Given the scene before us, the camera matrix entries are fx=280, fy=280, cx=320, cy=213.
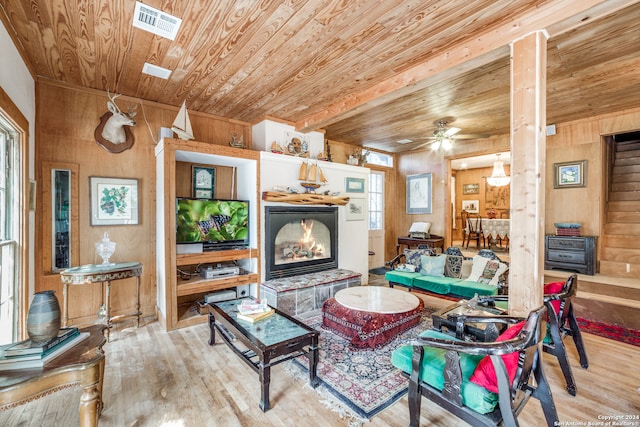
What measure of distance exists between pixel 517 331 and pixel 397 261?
11.9 feet

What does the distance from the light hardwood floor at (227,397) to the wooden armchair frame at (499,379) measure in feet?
1.21

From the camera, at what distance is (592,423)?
1.75 meters

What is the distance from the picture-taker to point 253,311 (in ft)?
7.88

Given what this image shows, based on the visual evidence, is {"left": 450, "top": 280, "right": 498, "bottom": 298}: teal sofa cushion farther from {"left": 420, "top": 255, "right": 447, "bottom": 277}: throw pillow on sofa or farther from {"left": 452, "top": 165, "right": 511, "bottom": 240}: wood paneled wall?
{"left": 452, "top": 165, "right": 511, "bottom": 240}: wood paneled wall

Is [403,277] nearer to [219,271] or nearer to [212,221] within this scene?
[219,271]

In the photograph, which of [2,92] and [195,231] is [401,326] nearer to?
[195,231]

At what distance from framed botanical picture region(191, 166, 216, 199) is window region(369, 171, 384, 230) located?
11.9 ft

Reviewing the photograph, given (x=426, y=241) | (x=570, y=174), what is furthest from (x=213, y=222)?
(x=570, y=174)

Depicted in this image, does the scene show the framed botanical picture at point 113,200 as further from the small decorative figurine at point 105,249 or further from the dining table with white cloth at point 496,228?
the dining table with white cloth at point 496,228

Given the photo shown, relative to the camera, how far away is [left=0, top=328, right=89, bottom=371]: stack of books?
1.33 m

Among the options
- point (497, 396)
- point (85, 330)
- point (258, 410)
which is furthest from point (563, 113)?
point (85, 330)

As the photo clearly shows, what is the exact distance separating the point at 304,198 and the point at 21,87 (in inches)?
122

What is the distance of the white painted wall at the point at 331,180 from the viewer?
13.1ft

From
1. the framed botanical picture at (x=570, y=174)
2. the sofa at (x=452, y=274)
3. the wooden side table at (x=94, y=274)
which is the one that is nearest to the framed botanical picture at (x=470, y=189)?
the framed botanical picture at (x=570, y=174)
